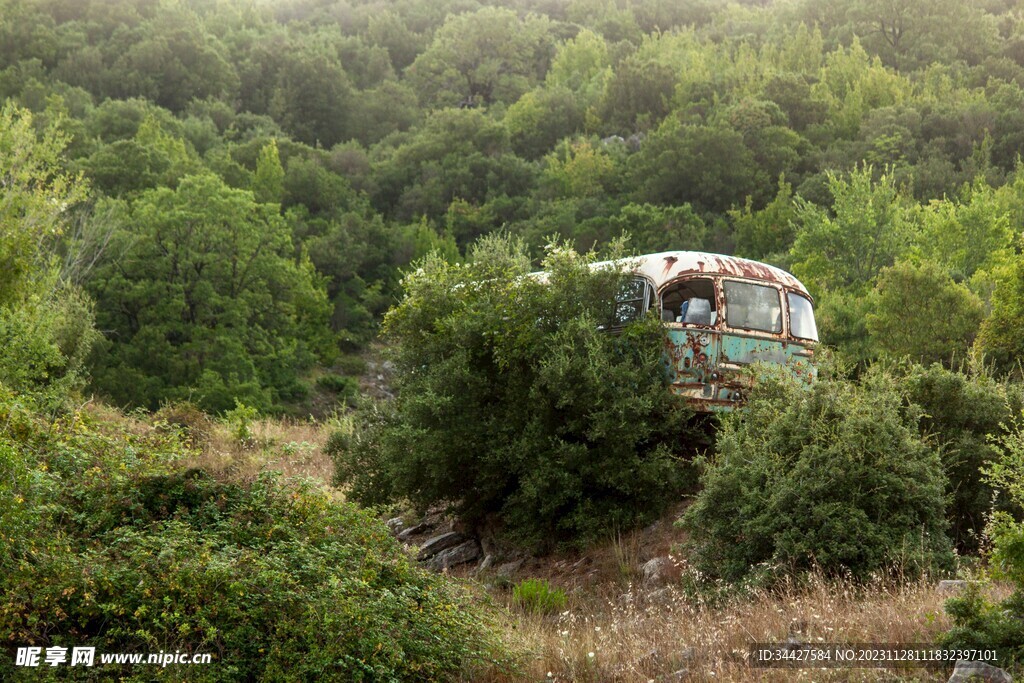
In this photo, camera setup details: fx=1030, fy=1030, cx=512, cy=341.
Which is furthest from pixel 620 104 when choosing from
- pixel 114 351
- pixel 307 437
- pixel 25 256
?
pixel 25 256

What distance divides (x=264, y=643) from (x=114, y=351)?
33.6 metres

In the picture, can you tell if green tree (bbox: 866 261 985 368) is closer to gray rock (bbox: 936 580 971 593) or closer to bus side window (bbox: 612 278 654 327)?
bus side window (bbox: 612 278 654 327)

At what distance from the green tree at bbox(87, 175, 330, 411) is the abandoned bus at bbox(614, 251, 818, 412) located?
25081 millimetres

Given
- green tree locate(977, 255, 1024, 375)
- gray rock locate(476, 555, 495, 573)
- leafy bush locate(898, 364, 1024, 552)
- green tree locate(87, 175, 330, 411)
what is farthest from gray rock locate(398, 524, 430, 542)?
Answer: green tree locate(87, 175, 330, 411)

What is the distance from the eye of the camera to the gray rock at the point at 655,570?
13.4 metres

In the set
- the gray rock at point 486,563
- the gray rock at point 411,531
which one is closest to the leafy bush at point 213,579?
the gray rock at point 486,563

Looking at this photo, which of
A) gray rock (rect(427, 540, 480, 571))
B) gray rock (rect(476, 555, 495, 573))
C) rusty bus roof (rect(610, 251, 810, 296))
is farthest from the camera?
gray rock (rect(427, 540, 480, 571))

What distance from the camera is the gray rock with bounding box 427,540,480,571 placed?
1683 centimetres

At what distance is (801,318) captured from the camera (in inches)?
667

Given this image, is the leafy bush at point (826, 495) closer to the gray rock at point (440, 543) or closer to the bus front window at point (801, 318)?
the bus front window at point (801, 318)

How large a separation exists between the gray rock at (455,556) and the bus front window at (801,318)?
20.7 ft

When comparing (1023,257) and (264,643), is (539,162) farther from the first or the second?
(264,643)

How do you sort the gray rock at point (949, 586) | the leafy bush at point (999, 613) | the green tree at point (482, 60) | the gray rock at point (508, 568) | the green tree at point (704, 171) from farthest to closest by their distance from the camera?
the green tree at point (482, 60), the green tree at point (704, 171), the gray rock at point (508, 568), the gray rock at point (949, 586), the leafy bush at point (999, 613)

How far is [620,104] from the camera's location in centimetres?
7056
